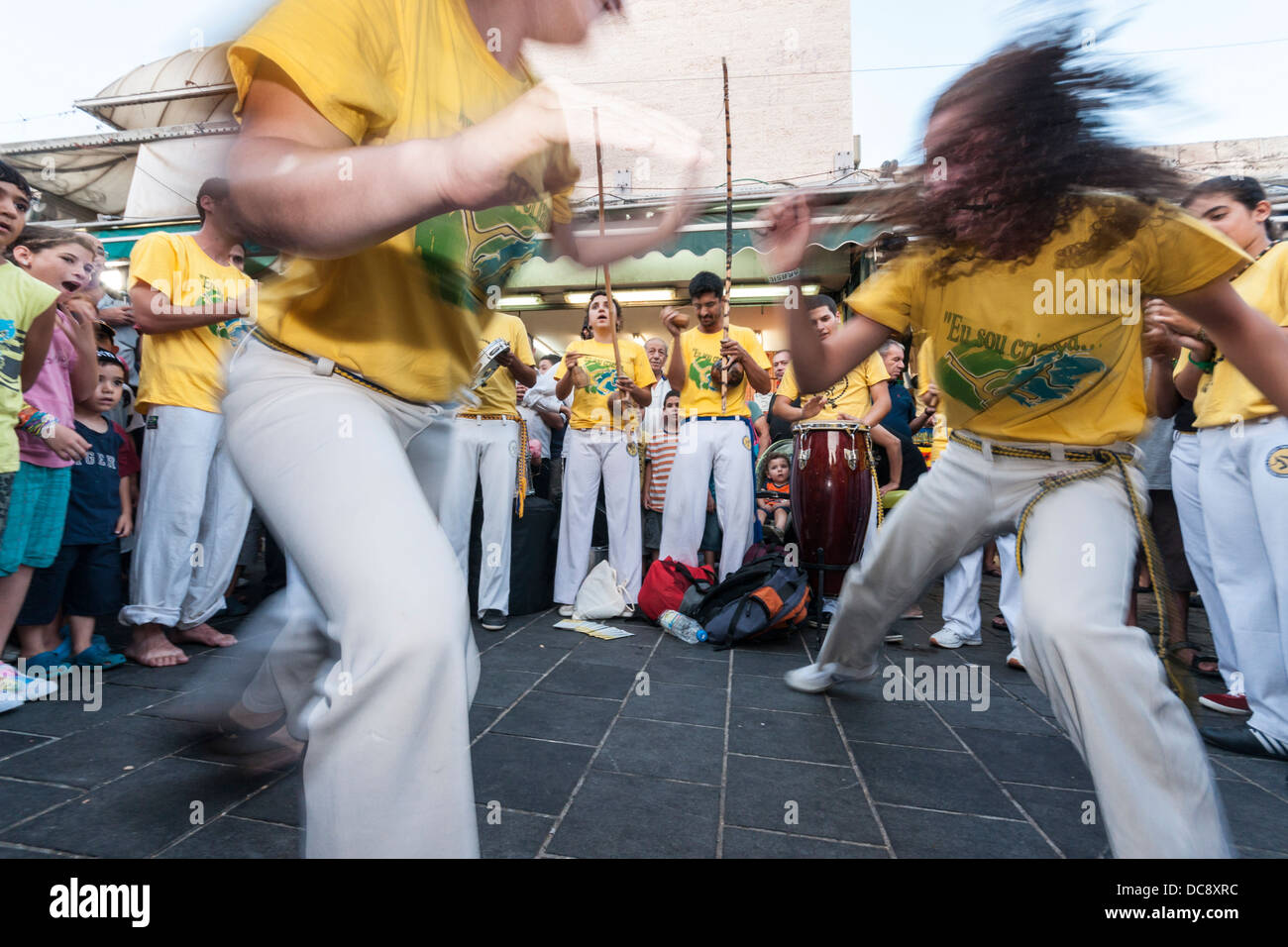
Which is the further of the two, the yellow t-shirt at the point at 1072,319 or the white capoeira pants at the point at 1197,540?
the white capoeira pants at the point at 1197,540

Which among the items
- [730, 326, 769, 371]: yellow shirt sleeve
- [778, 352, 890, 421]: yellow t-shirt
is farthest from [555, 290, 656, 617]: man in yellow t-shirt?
[778, 352, 890, 421]: yellow t-shirt

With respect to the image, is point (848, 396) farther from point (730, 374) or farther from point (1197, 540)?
point (1197, 540)

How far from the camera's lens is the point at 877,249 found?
2463 millimetres

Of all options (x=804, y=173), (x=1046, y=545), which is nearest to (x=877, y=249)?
(x=1046, y=545)

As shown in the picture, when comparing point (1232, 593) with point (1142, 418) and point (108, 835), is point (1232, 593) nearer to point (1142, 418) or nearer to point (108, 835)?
point (1142, 418)

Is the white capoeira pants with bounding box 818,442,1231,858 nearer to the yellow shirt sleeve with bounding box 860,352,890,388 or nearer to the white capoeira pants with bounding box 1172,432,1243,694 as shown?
the white capoeira pants with bounding box 1172,432,1243,694

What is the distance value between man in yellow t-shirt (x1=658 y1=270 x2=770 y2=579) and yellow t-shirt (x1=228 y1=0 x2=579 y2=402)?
3.77 m

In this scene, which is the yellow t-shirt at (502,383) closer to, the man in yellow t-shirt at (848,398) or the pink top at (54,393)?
the man in yellow t-shirt at (848,398)

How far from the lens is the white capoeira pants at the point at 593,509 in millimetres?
5188

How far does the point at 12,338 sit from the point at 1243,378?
5.23 m

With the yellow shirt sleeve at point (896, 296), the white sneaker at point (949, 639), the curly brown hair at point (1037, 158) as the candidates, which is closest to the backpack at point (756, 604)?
the white sneaker at point (949, 639)

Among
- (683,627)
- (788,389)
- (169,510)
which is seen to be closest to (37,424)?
(169,510)

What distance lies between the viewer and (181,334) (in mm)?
3650

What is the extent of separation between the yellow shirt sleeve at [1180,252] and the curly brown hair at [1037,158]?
5 centimetres
